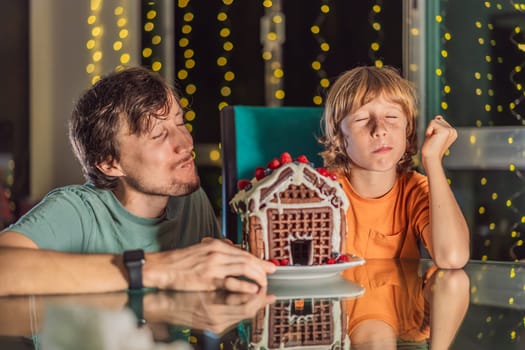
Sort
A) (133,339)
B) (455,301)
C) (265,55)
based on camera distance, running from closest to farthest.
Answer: (133,339), (455,301), (265,55)

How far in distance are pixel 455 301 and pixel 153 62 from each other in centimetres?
305

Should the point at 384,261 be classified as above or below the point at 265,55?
below

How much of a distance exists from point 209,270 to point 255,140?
810mm

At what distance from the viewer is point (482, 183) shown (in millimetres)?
2992

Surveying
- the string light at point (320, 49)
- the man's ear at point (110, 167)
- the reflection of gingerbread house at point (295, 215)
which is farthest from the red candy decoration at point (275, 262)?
the string light at point (320, 49)

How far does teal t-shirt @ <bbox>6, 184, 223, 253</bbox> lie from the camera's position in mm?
1344

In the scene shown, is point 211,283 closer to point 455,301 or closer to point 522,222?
point 455,301

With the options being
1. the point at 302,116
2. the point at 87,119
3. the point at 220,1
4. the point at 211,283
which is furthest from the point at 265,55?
the point at 211,283

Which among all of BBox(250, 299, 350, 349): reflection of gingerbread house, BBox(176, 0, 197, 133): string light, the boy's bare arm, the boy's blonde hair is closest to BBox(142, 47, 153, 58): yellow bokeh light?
BBox(176, 0, 197, 133): string light

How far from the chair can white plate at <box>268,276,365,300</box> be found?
66cm

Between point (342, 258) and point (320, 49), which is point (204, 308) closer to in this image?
point (342, 258)

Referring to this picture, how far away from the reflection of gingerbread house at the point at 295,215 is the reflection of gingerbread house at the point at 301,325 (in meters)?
0.19

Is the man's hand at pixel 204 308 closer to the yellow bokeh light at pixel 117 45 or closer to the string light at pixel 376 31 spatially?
the string light at pixel 376 31

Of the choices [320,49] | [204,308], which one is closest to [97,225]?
[204,308]
